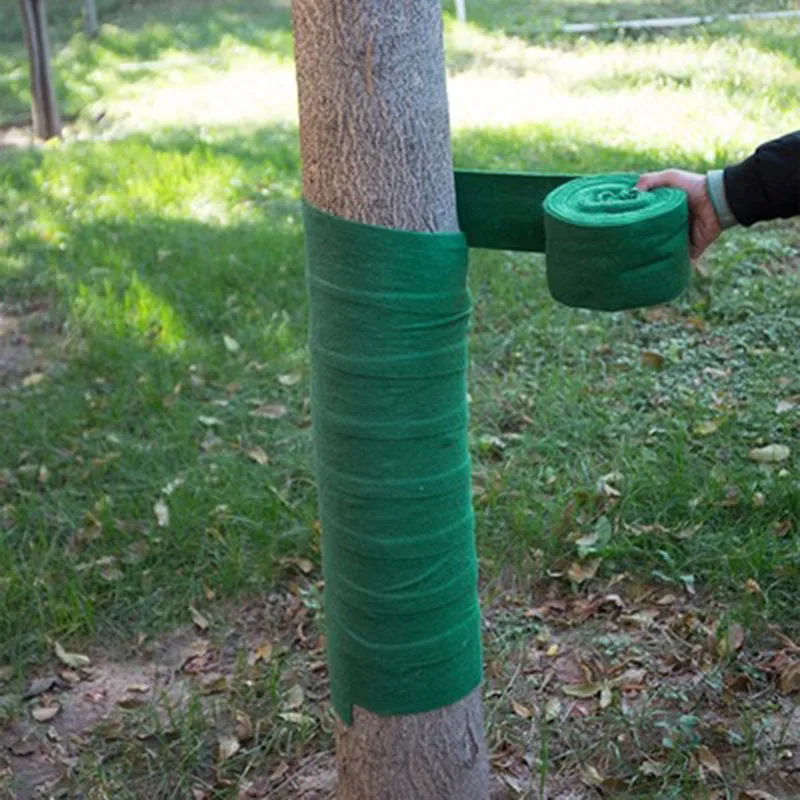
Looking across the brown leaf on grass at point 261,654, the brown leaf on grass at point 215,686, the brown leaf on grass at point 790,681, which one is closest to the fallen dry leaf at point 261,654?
the brown leaf on grass at point 261,654

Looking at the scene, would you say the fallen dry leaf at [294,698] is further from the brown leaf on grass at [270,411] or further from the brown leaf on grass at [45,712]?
the brown leaf on grass at [270,411]

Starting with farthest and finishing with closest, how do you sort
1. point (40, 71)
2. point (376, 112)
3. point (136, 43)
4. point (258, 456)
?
point (136, 43) < point (40, 71) < point (258, 456) < point (376, 112)

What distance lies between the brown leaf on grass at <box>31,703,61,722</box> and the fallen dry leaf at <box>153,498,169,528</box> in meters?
0.76

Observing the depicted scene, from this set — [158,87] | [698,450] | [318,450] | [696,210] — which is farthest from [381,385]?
[158,87]

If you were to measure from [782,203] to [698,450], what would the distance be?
173 cm

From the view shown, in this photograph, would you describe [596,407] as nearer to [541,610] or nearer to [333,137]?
[541,610]

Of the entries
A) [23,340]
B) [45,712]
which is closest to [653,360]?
[45,712]

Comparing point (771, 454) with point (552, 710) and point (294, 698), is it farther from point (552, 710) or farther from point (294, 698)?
point (294, 698)

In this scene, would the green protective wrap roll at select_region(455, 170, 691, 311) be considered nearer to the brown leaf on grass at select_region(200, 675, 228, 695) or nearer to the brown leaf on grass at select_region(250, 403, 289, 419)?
the brown leaf on grass at select_region(200, 675, 228, 695)

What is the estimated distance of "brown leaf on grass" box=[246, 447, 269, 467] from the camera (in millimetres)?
4418

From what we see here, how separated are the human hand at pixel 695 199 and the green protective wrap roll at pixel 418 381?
0.03 m

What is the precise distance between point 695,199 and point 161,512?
7.53 feet

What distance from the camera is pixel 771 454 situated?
395 centimetres

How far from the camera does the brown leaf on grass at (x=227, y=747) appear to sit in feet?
10.4
